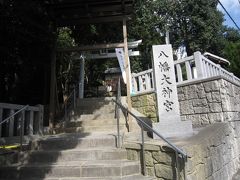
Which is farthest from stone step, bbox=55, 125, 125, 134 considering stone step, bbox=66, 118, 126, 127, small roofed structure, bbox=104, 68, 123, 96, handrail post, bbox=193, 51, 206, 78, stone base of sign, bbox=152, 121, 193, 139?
small roofed structure, bbox=104, 68, 123, 96

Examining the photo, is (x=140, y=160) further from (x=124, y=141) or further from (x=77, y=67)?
(x=77, y=67)

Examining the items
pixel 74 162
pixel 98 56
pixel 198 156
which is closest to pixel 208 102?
pixel 198 156

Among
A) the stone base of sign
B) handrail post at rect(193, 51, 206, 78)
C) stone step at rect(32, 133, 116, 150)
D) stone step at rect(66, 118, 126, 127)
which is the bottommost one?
stone step at rect(32, 133, 116, 150)

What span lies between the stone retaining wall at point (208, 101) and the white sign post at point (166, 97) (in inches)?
61.9

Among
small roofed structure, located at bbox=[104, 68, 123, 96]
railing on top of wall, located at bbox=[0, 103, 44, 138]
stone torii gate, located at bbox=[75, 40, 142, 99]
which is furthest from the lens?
small roofed structure, located at bbox=[104, 68, 123, 96]

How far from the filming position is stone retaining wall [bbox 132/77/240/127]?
7461mm

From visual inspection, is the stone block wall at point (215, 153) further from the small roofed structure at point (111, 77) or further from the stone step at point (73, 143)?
the small roofed structure at point (111, 77)


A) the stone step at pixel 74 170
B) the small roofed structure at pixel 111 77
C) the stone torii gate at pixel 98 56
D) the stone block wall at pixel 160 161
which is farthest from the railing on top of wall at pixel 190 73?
the small roofed structure at pixel 111 77

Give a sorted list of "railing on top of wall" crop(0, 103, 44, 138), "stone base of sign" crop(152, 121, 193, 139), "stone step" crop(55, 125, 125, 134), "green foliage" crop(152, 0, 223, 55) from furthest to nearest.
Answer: "green foliage" crop(152, 0, 223, 55) < "stone step" crop(55, 125, 125, 134) < "railing on top of wall" crop(0, 103, 44, 138) < "stone base of sign" crop(152, 121, 193, 139)

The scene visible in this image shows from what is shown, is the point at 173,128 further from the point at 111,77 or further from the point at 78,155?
the point at 111,77

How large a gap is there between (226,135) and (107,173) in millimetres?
3720

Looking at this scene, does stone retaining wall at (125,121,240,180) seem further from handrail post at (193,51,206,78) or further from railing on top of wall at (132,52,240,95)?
railing on top of wall at (132,52,240,95)

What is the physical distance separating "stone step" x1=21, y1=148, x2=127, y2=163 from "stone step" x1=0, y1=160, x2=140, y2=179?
0.24 meters

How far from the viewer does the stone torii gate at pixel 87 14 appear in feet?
28.0
